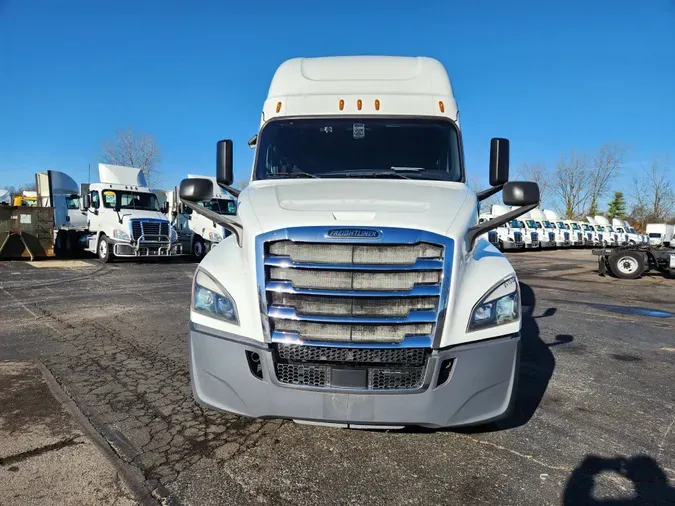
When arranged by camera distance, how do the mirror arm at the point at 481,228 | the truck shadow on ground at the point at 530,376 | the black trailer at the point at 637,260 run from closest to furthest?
1. the mirror arm at the point at 481,228
2. the truck shadow on ground at the point at 530,376
3. the black trailer at the point at 637,260

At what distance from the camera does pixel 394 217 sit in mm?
2963

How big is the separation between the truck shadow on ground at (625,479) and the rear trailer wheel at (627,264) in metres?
14.1

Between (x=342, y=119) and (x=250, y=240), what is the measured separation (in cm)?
223

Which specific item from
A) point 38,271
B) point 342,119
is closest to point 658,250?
point 342,119

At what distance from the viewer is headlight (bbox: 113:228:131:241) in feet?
51.5

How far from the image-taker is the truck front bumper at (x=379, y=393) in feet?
8.91

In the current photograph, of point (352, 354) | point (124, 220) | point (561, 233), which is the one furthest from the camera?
point (561, 233)

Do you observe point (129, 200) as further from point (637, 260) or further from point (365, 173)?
point (637, 260)

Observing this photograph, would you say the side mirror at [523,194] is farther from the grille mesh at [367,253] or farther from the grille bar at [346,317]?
the grille bar at [346,317]

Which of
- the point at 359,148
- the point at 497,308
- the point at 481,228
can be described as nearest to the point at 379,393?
the point at 497,308

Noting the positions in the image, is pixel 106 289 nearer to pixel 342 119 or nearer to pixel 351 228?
pixel 342 119

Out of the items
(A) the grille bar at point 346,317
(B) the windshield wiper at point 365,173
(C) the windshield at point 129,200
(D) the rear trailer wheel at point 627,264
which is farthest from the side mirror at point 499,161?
(C) the windshield at point 129,200

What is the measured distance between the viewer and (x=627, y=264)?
15.3 meters

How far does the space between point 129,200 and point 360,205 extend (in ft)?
51.9
